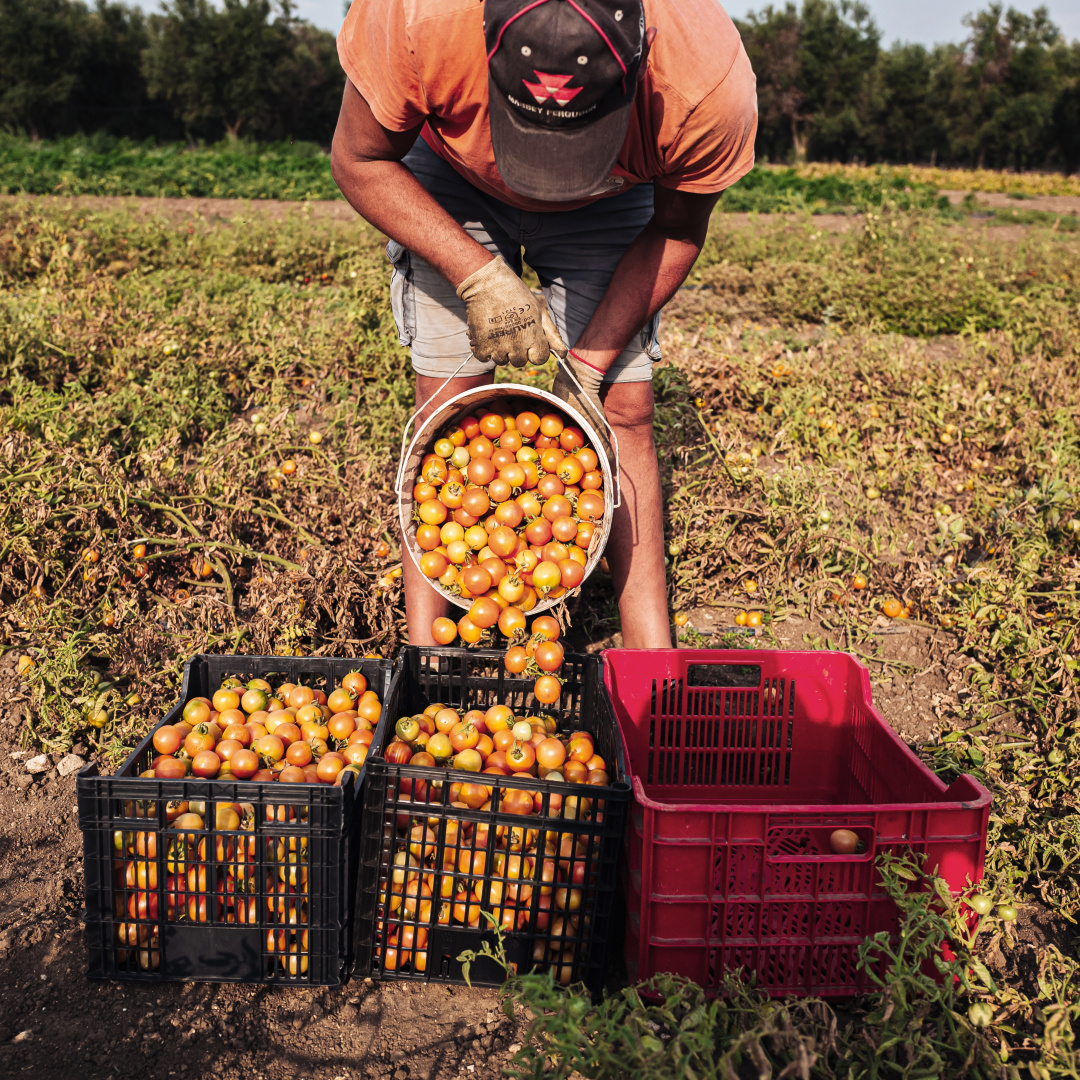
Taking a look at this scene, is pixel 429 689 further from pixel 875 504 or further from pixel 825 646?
pixel 875 504

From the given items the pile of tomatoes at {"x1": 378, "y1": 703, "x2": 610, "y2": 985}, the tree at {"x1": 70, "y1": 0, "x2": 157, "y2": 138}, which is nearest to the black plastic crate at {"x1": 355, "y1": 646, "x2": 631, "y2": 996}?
the pile of tomatoes at {"x1": 378, "y1": 703, "x2": 610, "y2": 985}

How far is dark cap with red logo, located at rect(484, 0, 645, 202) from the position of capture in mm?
1677

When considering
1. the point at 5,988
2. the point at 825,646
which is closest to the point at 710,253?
the point at 825,646

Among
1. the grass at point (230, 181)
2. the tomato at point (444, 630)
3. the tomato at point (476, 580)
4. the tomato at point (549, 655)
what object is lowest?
the tomato at point (444, 630)

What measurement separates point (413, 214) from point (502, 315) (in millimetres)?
362

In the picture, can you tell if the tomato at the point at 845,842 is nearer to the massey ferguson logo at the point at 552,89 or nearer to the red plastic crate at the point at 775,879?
the red plastic crate at the point at 775,879

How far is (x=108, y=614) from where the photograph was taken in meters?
2.80

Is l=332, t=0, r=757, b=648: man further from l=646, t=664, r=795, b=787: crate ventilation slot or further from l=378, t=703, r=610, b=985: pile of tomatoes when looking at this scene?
l=378, t=703, r=610, b=985: pile of tomatoes

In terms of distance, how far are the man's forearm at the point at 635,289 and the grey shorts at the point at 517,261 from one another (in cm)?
12

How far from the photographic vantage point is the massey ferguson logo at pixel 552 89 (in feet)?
5.63

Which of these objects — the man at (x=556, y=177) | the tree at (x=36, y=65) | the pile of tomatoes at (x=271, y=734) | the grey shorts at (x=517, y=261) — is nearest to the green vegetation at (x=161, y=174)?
the grey shorts at (x=517, y=261)

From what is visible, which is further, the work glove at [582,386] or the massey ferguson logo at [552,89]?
the work glove at [582,386]

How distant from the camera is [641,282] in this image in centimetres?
251

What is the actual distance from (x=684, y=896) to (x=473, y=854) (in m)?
0.43
